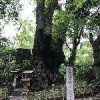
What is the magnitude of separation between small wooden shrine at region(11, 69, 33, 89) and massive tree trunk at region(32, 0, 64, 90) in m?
0.91

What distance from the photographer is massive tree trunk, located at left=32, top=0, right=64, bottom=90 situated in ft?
58.9

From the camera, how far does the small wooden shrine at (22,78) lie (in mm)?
16516

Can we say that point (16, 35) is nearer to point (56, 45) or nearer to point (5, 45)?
point (5, 45)

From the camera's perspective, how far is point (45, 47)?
18.7m

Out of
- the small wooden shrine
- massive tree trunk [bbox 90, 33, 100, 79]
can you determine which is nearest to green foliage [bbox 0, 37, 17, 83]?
the small wooden shrine

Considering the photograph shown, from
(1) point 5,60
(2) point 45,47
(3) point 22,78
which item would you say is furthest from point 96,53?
(1) point 5,60

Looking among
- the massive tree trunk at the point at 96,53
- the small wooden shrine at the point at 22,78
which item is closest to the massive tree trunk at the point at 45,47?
the small wooden shrine at the point at 22,78

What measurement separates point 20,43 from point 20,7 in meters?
13.1

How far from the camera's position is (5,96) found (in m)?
15.2

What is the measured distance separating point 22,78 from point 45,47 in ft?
9.88

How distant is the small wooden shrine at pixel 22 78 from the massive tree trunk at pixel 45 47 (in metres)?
0.91

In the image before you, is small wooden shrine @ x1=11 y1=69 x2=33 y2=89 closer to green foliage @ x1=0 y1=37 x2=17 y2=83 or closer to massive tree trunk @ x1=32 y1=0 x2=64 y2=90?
massive tree trunk @ x1=32 y1=0 x2=64 y2=90

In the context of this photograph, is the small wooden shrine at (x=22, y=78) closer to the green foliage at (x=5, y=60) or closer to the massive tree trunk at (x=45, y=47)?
the massive tree trunk at (x=45, y=47)

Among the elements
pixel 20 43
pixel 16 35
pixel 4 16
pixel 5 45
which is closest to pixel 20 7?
pixel 4 16
